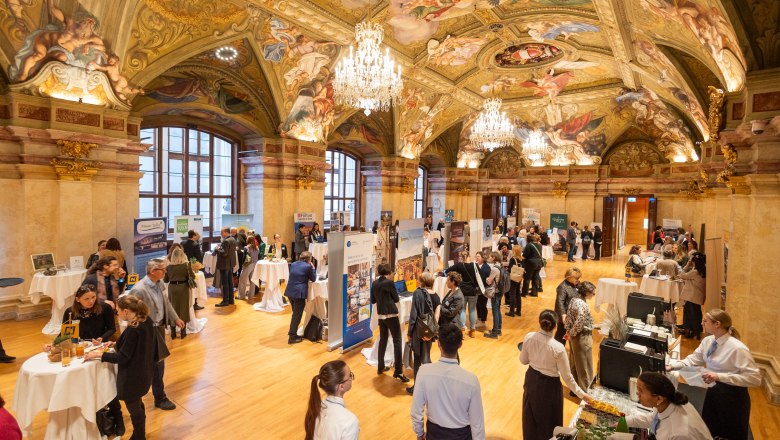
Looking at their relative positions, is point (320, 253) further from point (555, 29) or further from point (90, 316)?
point (555, 29)

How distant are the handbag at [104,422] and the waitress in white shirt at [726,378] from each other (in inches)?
199

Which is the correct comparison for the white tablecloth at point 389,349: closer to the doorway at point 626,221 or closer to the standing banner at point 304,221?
the standing banner at point 304,221

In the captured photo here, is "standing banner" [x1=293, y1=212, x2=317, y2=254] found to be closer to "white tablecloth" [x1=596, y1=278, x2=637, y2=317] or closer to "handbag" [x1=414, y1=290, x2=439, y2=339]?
"handbag" [x1=414, y1=290, x2=439, y2=339]

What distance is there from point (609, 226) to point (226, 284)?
1593 cm

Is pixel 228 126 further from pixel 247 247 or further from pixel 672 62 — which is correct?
pixel 672 62

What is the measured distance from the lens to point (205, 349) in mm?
5840

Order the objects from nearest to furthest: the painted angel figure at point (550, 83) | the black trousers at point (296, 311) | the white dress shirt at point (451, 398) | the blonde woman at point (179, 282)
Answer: the white dress shirt at point (451, 398), the blonde woman at point (179, 282), the black trousers at point (296, 311), the painted angel figure at point (550, 83)

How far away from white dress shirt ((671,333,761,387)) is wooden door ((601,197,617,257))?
1504 centimetres

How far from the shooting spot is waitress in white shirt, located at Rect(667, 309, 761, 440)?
9.89ft

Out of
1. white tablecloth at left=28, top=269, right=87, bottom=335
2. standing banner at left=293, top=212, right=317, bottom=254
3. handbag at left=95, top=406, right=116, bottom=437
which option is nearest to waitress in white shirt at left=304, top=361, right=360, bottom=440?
handbag at left=95, top=406, right=116, bottom=437

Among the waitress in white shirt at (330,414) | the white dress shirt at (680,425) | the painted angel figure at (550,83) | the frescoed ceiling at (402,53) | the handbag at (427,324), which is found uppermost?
the painted angel figure at (550,83)

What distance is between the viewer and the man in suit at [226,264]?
7734 mm

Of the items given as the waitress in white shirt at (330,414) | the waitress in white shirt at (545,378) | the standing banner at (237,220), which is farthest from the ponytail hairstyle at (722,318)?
the standing banner at (237,220)

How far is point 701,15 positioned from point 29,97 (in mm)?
10339
